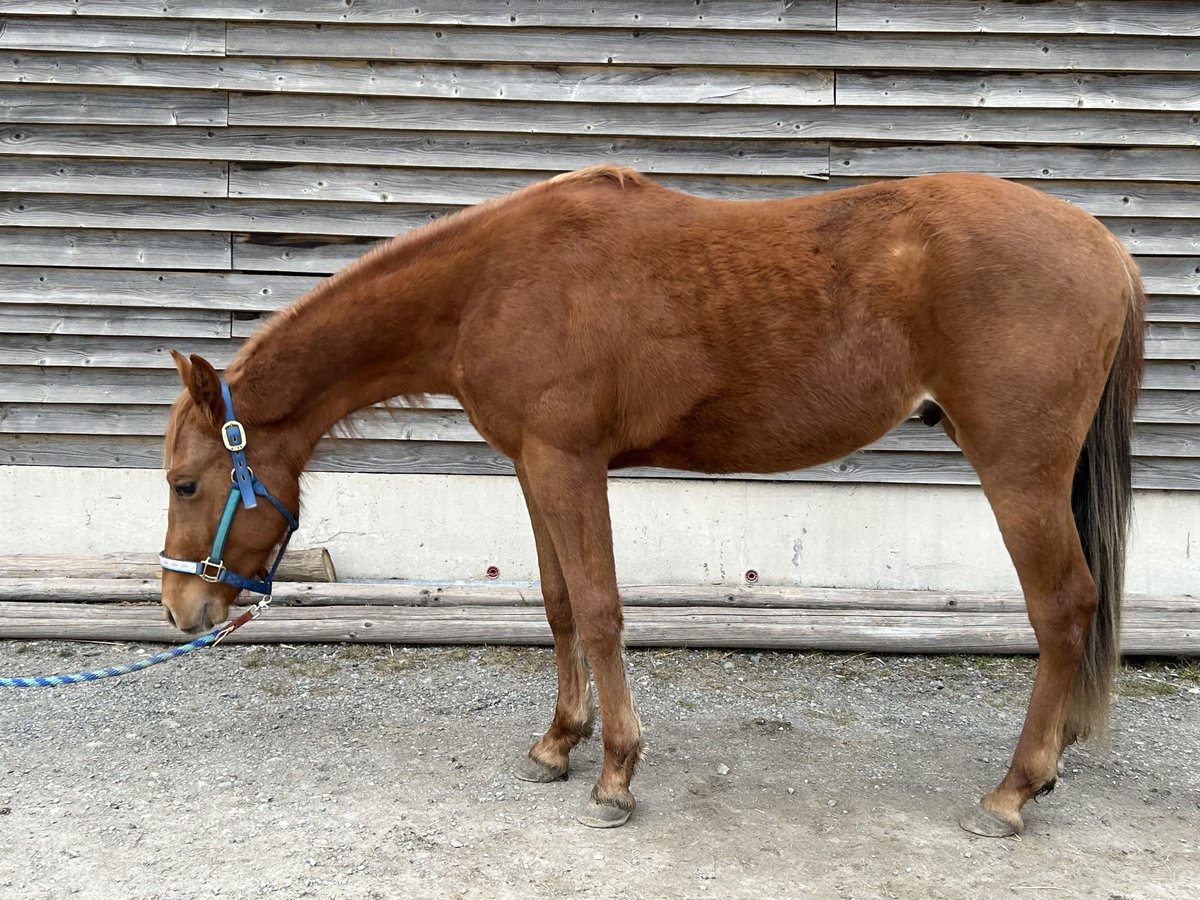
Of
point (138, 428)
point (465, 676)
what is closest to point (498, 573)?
point (465, 676)

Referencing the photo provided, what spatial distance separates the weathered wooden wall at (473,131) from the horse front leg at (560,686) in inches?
66.5

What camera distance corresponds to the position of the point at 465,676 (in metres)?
4.41

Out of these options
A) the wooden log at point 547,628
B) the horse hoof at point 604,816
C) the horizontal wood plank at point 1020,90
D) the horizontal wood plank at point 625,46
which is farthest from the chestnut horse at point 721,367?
the horizontal wood plank at point 1020,90

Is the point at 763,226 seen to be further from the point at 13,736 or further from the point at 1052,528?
the point at 13,736

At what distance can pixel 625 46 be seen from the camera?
15.7 ft

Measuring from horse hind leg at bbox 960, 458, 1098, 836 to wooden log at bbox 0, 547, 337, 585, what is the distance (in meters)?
3.40

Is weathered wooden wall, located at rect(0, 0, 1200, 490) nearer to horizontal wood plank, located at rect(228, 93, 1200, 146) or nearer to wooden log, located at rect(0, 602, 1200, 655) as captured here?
horizontal wood plank, located at rect(228, 93, 1200, 146)

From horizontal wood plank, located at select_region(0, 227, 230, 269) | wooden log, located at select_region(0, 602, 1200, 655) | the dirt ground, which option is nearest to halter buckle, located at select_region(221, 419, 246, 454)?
the dirt ground

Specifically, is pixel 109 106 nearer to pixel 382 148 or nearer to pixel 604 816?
pixel 382 148

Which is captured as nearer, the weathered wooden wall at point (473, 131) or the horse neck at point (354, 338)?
the horse neck at point (354, 338)

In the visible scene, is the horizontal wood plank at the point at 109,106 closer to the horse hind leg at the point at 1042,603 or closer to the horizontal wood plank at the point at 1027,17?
the horizontal wood plank at the point at 1027,17

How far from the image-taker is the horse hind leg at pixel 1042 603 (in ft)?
9.28

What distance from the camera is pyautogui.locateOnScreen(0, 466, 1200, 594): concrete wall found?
5020 mm

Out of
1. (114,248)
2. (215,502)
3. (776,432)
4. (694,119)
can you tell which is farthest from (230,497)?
(694,119)
